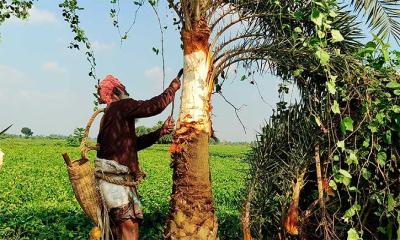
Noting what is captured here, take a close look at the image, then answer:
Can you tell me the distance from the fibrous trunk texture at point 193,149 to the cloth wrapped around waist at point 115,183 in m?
0.55

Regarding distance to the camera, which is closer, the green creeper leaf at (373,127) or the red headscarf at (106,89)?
the green creeper leaf at (373,127)

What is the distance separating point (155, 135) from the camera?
231 inches

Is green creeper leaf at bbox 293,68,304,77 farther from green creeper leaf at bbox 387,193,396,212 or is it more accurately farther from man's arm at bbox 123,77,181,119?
green creeper leaf at bbox 387,193,396,212

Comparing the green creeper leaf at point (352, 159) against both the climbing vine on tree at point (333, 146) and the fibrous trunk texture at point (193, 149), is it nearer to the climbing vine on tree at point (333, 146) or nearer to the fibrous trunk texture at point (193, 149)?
the climbing vine on tree at point (333, 146)

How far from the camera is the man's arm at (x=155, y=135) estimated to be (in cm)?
560

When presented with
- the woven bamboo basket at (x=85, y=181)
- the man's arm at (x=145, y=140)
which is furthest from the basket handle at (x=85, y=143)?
the man's arm at (x=145, y=140)

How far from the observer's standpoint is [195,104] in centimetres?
542

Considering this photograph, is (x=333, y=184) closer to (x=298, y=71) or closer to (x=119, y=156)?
(x=298, y=71)

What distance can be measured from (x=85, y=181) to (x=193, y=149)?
3.89 ft

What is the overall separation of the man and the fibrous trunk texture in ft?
0.74

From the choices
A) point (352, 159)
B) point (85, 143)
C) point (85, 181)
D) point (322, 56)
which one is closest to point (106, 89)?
point (85, 143)

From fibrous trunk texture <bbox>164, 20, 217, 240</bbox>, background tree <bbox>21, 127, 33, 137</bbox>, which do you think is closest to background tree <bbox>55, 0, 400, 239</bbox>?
fibrous trunk texture <bbox>164, 20, 217, 240</bbox>

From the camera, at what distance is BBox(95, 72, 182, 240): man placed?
564 centimetres

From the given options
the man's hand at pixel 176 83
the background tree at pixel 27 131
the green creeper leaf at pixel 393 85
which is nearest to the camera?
the green creeper leaf at pixel 393 85
